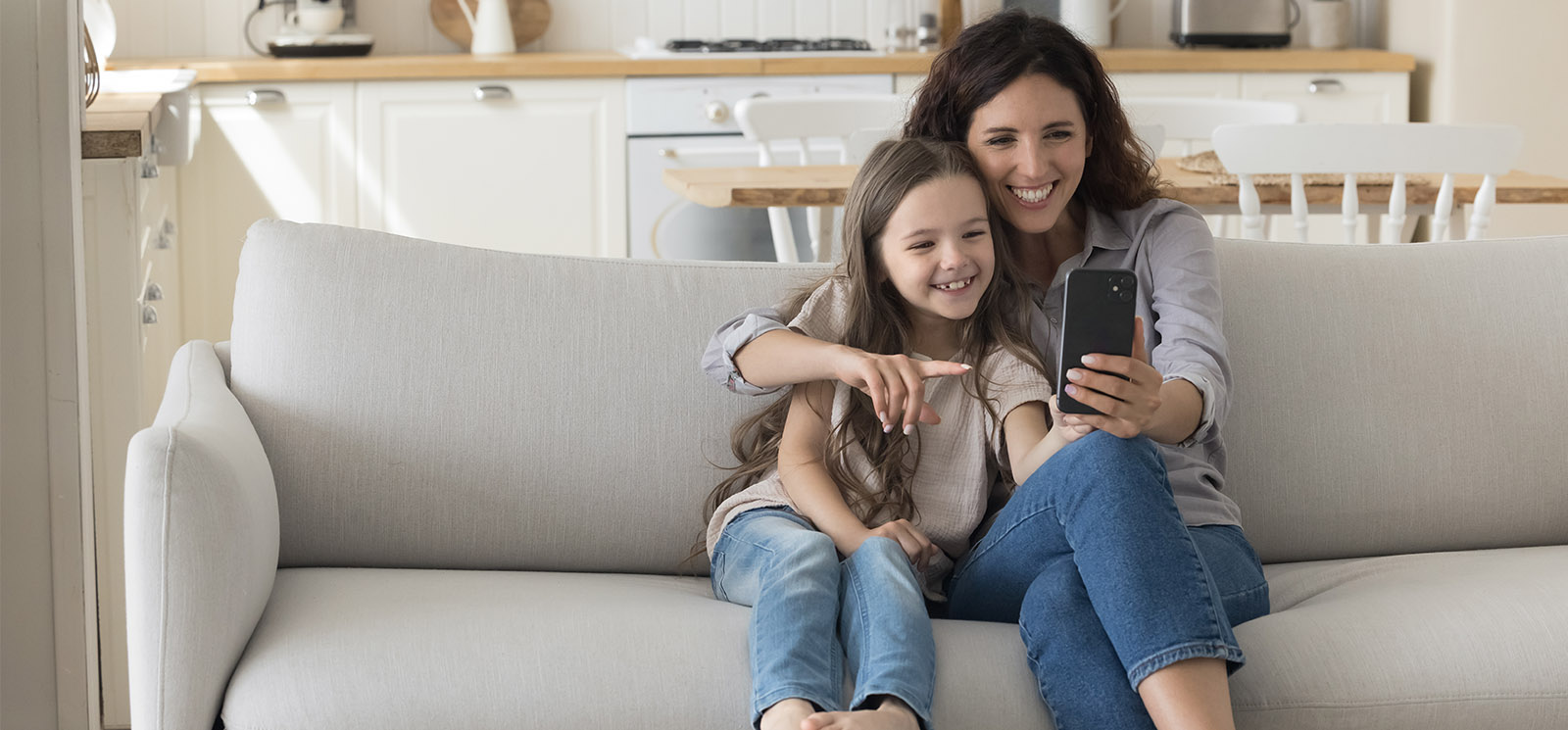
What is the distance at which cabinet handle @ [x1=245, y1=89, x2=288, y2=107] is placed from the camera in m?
3.86

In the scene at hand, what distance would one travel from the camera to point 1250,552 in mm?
1610

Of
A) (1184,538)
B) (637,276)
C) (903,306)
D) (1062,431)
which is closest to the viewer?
(1184,538)

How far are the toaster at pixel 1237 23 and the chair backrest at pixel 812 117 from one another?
1.71 metres

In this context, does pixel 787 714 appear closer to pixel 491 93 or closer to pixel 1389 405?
pixel 1389 405

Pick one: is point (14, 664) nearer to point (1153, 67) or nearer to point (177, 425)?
point (177, 425)

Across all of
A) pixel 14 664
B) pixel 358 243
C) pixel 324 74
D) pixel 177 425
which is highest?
pixel 324 74

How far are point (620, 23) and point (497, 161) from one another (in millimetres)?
745

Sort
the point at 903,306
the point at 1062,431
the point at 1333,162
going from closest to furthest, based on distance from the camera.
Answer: the point at 1062,431 < the point at 903,306 < the point at 1333,162

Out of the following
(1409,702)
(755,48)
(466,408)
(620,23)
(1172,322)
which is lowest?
(1409,702)

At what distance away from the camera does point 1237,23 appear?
423 cm

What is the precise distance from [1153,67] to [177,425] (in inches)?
123

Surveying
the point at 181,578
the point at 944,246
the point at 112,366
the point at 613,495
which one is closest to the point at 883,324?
the point at 944,246

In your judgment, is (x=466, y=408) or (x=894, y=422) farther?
(x=466, y=408)

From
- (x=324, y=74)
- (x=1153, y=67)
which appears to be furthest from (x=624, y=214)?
(x=1153, y=67)
